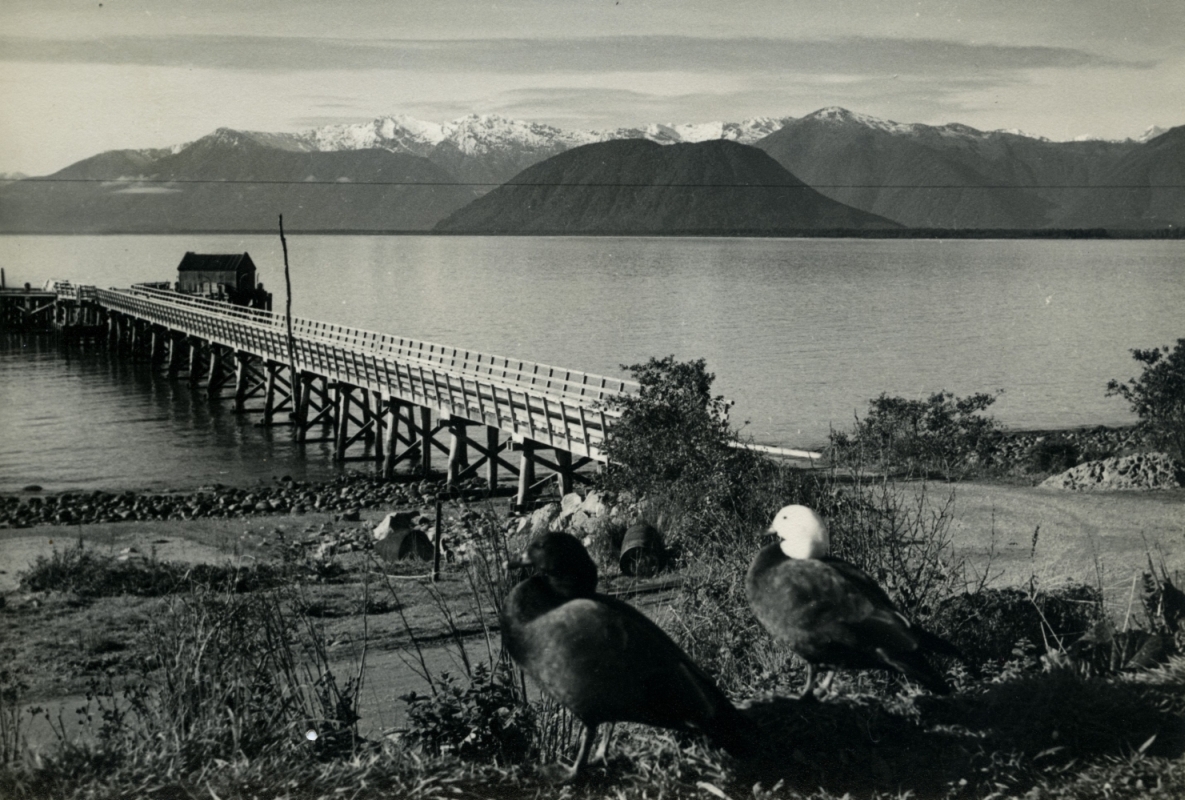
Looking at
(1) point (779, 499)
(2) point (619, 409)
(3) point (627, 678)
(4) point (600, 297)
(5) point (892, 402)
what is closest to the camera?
(3) point (627, 678)

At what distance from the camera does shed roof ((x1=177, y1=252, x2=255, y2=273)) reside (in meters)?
71.4

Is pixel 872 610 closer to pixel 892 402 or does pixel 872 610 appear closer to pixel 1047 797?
pixel 1047 797

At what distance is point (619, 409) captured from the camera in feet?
65.2

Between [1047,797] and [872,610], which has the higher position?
[872,610]

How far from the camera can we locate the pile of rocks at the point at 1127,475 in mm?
17516

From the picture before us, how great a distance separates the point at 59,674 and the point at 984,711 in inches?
383

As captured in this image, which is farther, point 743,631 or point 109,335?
point 109,335

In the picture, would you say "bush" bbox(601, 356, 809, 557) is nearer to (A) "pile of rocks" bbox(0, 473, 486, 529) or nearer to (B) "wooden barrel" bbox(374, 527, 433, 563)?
(B) "wooden barrel" bbox(374, 527, 433, 563)

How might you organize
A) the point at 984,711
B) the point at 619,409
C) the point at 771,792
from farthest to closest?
the point at 619,409, the point at 984,711, the point at 771,792

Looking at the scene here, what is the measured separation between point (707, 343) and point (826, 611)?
54.2 meters

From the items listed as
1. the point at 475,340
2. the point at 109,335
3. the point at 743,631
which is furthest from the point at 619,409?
the point at 109,335

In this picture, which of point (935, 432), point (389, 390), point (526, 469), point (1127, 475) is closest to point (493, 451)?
point (526, 469)

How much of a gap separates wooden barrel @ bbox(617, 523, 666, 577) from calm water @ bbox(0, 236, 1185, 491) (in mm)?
20649

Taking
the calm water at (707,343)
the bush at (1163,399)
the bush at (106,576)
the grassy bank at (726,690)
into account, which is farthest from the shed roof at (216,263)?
the grassy bank at (726,690)
